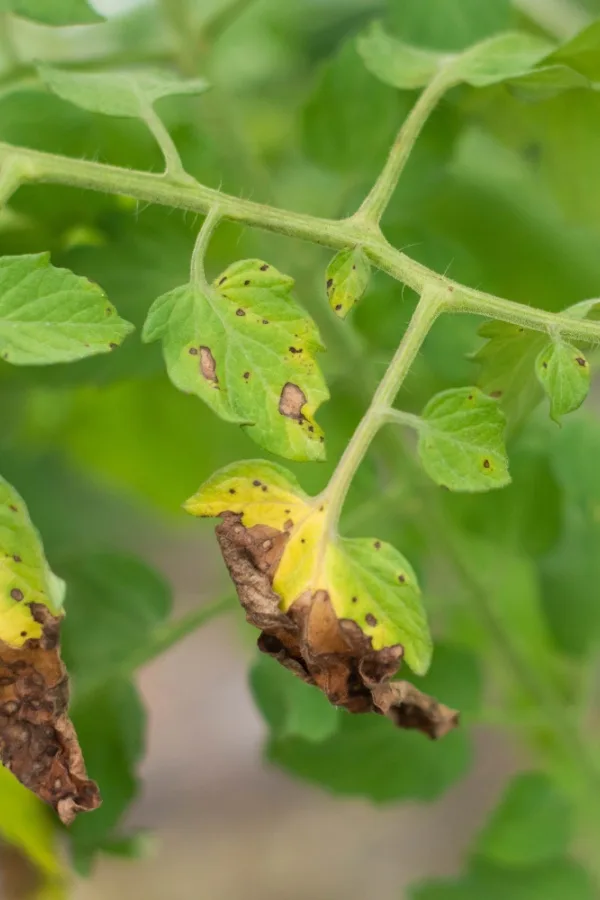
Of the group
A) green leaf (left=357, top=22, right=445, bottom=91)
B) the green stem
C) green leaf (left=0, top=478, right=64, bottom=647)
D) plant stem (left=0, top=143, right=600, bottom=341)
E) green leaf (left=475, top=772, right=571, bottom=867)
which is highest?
green leaf (left=357, top=22, right=445, bottom=91)

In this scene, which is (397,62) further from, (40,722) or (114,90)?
(40,722)

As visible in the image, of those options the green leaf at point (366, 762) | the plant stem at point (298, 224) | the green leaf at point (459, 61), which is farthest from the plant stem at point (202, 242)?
the green leaf at point (366, 762)

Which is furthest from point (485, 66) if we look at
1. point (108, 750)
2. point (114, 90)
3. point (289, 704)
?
point (108, 750)

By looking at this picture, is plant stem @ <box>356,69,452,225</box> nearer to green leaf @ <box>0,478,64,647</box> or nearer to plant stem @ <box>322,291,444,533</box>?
plant stem @ <box>322,291,444,533</box>

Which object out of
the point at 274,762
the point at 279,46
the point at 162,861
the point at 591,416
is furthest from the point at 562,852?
the point at 279,46

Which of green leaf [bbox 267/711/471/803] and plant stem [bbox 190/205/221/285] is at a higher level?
plant stem [bbox 190/205/221/285]

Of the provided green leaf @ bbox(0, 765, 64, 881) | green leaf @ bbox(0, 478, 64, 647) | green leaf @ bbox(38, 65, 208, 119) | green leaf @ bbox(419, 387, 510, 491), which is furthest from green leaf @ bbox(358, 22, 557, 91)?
green leaf @ bbox(0, 765, 64, 881)
